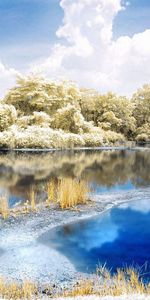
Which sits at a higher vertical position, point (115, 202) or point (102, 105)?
point (102, 105)

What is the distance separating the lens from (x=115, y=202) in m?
12.5

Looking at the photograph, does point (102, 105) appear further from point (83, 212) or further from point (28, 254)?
point (28, 254)

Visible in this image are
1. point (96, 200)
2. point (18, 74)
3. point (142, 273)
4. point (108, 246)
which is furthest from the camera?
point (18, 74)

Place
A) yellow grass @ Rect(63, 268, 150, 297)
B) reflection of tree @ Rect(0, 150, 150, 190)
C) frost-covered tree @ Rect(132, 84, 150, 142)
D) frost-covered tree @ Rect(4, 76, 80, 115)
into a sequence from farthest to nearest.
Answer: frost-covered tree @ Rect(132, 84, 150, 142) < frost-covered tree @ Rect(4, 76, 80, 115) < reflection of tree @ Rect(0, 150, 150, 190) < yellow grass @ Rect(63, 268, 150, 297)

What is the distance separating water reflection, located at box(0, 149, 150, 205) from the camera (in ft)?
49.6

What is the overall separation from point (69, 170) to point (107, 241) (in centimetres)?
1153

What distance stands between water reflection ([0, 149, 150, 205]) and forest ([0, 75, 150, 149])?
323 cm

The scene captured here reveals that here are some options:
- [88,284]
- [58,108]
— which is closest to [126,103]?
[58,108]

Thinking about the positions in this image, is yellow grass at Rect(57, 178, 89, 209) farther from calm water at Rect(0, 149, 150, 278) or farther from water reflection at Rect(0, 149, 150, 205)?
water reflection at Rect(0, 149, 150, 205)

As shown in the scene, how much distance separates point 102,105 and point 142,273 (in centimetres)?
3746

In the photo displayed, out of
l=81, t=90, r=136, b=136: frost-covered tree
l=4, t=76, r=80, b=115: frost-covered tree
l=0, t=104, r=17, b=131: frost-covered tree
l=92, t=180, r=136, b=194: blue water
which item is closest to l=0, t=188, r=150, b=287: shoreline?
l=92, t=180, r=136, b=194: blue water

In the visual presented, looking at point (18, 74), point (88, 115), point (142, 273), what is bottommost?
point (142, 273)

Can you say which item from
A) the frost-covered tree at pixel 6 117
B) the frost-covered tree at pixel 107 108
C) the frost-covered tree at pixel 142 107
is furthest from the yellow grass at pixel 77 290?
the frost-covered tree at pixel 142 107

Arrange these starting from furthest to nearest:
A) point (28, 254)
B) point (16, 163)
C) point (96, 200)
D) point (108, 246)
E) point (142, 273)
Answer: point (16, 163) → point (96, 200) → point (108, 246) → point (28, 254) → point (142, 273)
